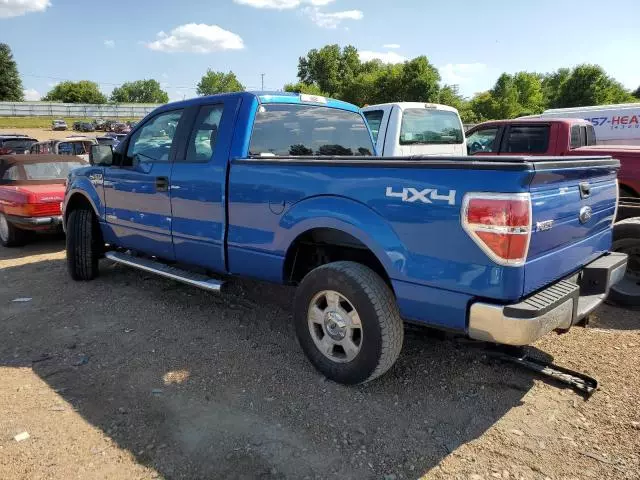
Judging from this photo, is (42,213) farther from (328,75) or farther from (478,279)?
(328,75)

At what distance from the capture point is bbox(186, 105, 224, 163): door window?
13.3ft

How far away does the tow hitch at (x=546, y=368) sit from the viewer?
321cm

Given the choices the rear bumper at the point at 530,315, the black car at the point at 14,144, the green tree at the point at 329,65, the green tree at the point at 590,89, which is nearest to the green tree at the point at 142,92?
the green tree at the point at 329,65

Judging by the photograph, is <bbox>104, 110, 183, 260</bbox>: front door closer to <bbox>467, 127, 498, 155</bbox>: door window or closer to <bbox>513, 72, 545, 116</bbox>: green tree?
<bbox>467, 127, 498, 155</bbox>: door window

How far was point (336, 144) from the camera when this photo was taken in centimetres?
464

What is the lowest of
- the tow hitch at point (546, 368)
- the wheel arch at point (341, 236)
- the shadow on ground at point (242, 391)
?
the shadow on ground at point (242, 391)

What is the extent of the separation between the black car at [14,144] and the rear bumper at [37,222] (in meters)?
12.6

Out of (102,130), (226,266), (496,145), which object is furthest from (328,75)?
(226,266)

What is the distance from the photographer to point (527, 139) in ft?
25.3

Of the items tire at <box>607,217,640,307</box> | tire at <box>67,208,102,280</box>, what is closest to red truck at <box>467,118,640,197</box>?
tire at <box>607,217,640,307</box>

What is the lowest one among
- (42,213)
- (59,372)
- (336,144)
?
(59,372)

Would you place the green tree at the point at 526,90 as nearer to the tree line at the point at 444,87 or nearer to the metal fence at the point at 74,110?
the tree line at the point at 444,87

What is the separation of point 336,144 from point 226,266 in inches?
62.8

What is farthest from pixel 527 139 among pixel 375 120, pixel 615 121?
pixel 615 121
